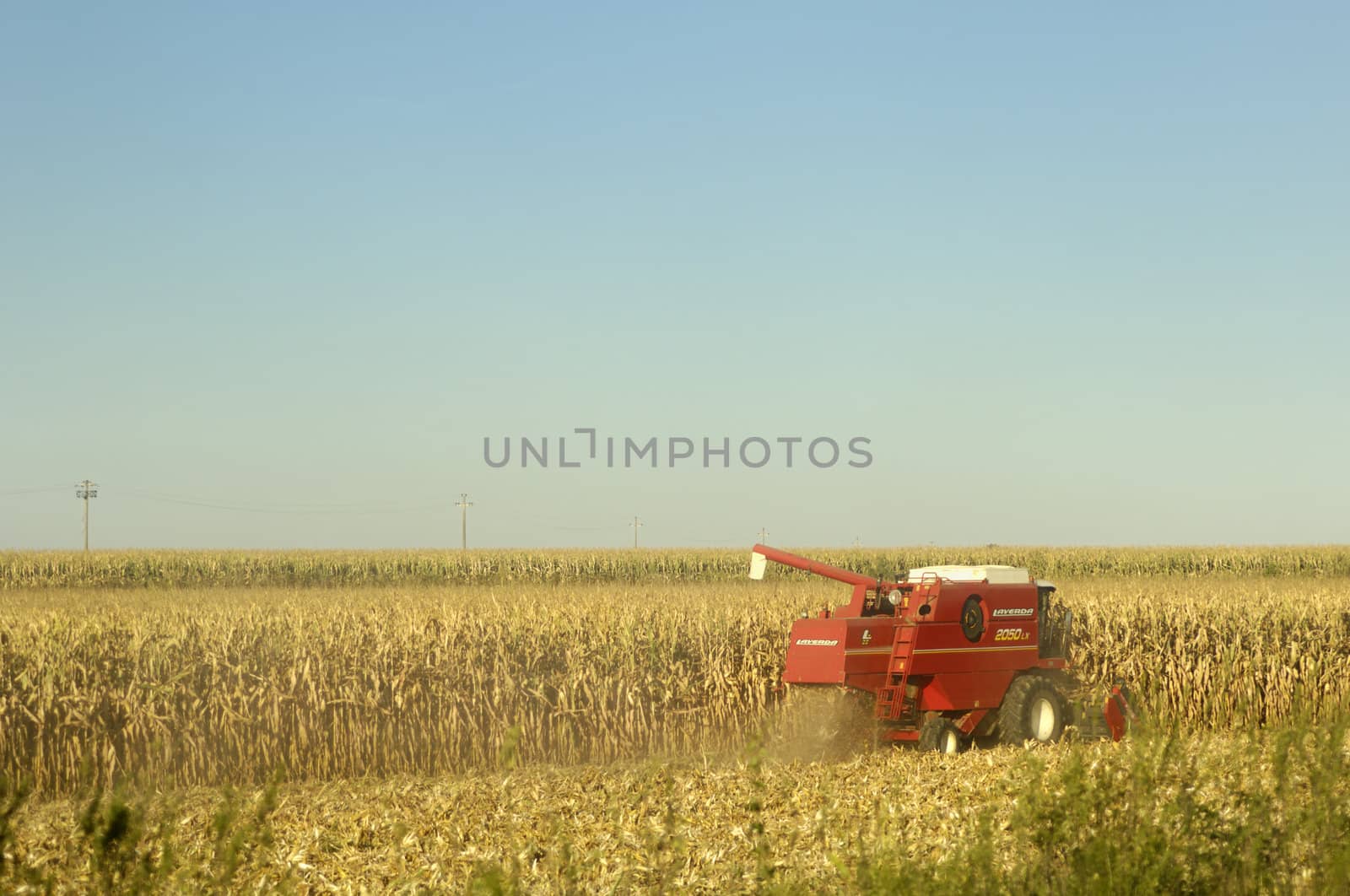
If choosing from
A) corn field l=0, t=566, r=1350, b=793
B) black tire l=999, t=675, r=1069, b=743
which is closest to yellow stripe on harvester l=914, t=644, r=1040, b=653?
black tire l=999, t=675, r=1069, b=743

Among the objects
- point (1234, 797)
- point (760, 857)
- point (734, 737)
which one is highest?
point (760, 857)

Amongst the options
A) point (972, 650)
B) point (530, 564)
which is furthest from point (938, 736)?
point (530, 564)

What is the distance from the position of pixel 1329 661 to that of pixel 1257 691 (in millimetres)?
1292

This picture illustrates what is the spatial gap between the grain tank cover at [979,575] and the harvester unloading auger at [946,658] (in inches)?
0.5

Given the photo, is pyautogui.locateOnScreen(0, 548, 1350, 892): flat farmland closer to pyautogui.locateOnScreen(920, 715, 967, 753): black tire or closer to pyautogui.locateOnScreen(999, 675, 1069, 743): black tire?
pyautogui.locateOnScreen(920, 715, 967, 753): black tire

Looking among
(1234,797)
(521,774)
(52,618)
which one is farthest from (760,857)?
(52,618)

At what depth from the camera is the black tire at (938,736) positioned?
484 inches

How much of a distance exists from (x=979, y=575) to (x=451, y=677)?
6.28 meters

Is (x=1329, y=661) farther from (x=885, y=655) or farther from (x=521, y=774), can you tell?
(x=521, y=774)

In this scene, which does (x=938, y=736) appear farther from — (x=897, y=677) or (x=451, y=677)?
(x=451, y=677)

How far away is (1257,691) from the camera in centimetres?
1709

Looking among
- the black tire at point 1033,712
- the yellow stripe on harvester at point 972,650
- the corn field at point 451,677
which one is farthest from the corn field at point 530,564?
the black tire at point 1033,712

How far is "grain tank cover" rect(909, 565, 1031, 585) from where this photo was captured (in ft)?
43.3

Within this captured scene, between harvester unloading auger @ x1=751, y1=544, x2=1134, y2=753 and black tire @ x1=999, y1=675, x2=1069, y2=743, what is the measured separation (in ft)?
0.04
